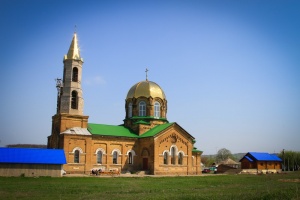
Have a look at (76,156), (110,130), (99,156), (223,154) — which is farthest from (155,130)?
(223,154)

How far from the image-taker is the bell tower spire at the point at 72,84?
3844 centimetres

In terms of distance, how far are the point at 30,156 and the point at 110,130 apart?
Answer: 12.8m

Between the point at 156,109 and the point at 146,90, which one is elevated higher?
the point at 146,90

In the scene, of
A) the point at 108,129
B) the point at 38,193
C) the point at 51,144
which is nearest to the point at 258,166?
the point at 108,129

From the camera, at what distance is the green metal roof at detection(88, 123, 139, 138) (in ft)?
132

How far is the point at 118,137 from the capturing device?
41.1m

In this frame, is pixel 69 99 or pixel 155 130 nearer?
pixel 69 99

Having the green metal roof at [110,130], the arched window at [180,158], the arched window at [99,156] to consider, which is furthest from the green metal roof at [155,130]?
the arched window at [99,156]

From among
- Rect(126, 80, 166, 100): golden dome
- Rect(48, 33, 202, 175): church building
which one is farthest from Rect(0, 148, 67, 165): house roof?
Rect(126, 80, 166, 100): golden dome

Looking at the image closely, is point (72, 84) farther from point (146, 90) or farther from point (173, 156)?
point (173, 156)

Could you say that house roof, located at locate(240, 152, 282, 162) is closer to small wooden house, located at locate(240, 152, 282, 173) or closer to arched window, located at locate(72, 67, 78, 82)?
small wooden house, located at locate(240, 152, 282, 173)

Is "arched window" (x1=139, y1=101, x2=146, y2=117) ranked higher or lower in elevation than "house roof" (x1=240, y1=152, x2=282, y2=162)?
higher

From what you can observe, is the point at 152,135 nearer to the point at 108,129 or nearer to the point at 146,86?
the point at 108,129

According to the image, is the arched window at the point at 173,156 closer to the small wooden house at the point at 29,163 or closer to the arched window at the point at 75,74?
the small wooden house at the point at 29,163
